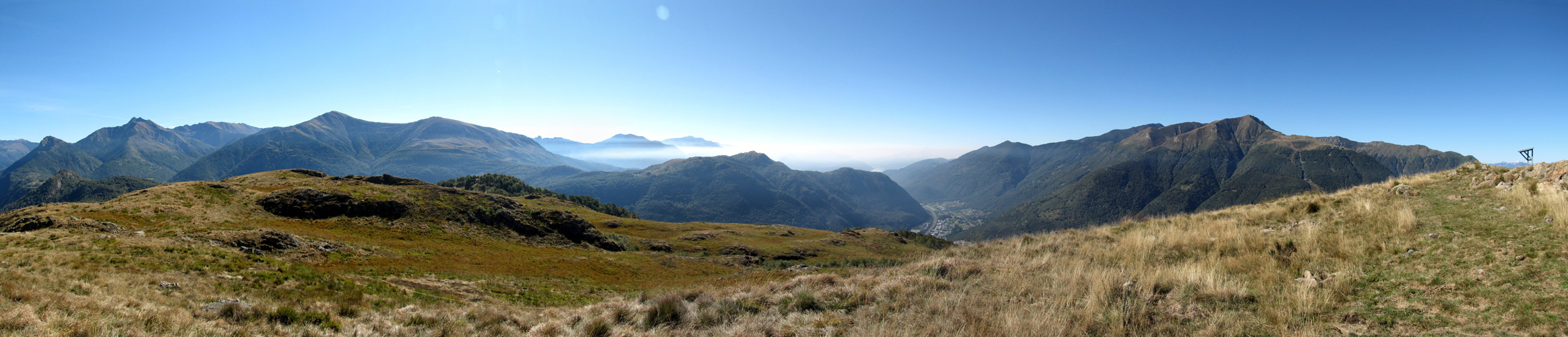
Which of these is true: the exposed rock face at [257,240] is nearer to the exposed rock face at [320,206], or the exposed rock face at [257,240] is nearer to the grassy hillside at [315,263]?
the grassy hillside at [315,263]

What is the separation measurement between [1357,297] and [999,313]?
4.31 meters

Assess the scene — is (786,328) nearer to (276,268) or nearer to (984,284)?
(984,284)

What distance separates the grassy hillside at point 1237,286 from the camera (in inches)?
192

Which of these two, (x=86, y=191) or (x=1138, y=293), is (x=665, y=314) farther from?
(x=86, y=191)

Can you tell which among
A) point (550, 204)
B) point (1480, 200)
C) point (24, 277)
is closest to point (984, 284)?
point (1480, 200)

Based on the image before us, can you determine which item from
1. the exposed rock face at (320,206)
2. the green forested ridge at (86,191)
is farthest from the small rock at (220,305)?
the green forested ridge at (86,191)

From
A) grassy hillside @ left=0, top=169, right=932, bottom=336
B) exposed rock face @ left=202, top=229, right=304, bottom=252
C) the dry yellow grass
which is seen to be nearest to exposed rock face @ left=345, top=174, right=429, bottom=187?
grassy hillside @ left=0, top=169, right=932, bottom=336

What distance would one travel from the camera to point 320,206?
1177 inches

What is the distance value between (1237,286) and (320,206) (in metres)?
43.1

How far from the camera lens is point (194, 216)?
74.4ft

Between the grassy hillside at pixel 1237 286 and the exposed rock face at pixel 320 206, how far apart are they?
31010mm

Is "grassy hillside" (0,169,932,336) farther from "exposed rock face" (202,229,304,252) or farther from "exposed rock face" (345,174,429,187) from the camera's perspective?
"exposed rock face" (345,174,429,187)

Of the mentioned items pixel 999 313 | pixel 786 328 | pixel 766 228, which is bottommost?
pixel 766 228

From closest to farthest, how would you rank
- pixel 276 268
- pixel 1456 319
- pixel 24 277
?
pixel 1456 319
pixel 24 277
pixel 276 268
